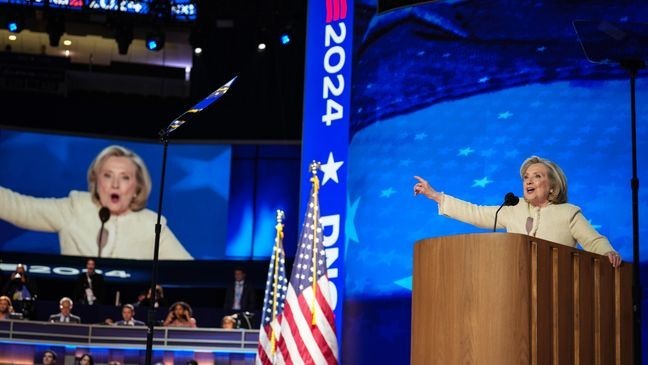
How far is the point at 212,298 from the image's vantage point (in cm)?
2030

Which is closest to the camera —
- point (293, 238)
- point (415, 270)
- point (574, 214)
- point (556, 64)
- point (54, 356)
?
point (415, 270)

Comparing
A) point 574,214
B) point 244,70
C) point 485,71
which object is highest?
point 244,70

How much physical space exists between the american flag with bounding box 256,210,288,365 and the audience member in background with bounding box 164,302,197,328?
210cm

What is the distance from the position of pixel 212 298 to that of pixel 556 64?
10627mm

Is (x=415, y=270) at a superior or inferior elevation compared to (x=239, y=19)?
inferior

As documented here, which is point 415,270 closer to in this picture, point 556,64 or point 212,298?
point 556,64

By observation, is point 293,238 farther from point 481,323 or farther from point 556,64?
point 481,323

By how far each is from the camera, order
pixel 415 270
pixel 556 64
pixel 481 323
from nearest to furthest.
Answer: pixel 481 323, pixel 415 270, pixel 556 64

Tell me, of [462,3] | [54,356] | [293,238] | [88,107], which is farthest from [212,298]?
[462,3]

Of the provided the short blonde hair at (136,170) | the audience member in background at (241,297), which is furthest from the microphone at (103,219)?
the audience member in background at (241,297)

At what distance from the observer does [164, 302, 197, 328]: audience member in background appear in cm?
1431

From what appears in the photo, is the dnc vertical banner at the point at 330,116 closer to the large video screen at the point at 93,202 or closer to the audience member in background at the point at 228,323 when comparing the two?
the audience member in background at the point at 228,323

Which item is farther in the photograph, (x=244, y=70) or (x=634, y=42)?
(x=244, y=70)

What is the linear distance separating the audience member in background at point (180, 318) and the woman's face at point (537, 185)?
26.5ft
